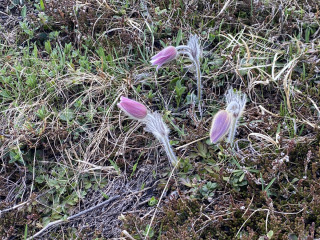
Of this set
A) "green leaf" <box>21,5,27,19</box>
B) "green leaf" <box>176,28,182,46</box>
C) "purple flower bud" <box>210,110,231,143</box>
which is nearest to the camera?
"purple flower bud" <box>210,110,231,143</box>

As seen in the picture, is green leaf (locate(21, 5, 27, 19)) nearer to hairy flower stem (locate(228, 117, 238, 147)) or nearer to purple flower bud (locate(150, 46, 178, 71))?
purple flower bud (locate(150, 46, 178, 71))

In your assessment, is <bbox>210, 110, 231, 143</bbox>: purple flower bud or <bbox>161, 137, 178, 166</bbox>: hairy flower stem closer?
<bbox>210, 110, 231, 143</bbox>: purple flower bud

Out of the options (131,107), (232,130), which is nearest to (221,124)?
(232,130)

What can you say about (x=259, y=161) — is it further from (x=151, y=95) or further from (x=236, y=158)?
(x=151, y=95)

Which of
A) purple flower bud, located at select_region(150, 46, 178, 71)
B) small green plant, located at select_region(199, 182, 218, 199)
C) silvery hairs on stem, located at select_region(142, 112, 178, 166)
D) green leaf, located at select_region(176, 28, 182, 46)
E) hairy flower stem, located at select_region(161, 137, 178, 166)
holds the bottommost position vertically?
small green plant, located at select_region(199, 182, 218, 199)

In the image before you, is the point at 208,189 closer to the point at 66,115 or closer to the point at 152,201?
the point at 152,201

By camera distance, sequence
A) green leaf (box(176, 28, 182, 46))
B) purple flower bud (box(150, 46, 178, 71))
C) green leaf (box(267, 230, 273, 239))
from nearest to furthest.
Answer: green leaf (box(267, 230, 273, 239)), purple flower bud (box(150, 46, 178, 71)), green leaf (box(176, 28, 182, 46))

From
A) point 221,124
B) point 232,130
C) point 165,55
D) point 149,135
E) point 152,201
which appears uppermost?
point 165,55

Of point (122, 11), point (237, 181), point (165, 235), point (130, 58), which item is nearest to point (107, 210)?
point (165, 235)

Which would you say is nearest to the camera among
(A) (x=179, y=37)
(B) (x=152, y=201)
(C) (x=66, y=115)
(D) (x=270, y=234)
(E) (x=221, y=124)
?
(D) (x=270, y=234)

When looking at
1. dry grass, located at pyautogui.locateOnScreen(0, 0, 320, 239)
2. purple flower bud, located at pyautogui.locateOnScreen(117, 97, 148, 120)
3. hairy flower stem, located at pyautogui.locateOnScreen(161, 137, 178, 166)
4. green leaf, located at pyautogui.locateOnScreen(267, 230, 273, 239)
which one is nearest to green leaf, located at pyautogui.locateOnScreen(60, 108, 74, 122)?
dry grass, located at pyautogui.locateOnScreen(0, 0, 320, 239)
